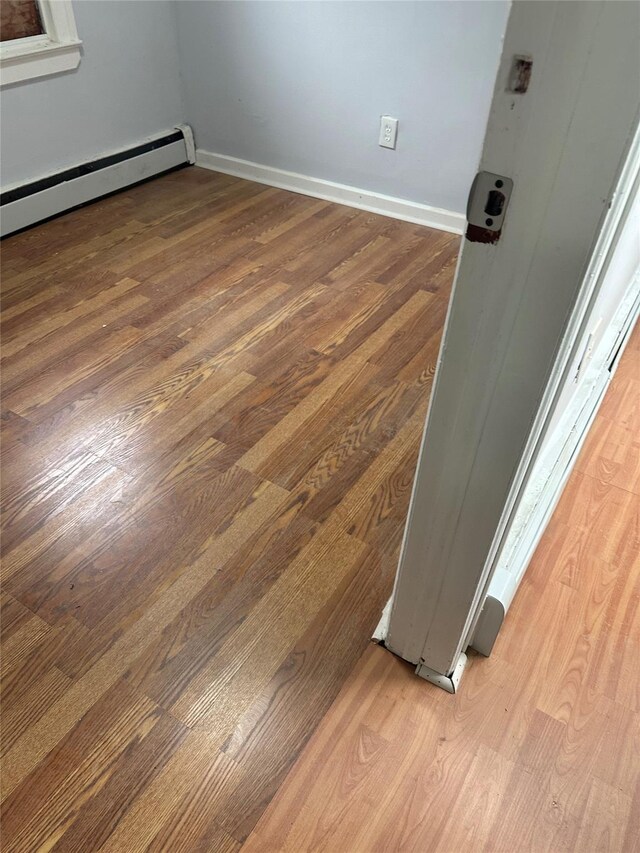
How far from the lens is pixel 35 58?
7.64ft

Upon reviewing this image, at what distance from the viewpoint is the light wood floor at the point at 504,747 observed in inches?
38.6

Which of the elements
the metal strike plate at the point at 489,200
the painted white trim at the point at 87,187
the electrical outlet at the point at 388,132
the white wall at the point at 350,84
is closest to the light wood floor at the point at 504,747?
the metal strike plate at the point at 489,200

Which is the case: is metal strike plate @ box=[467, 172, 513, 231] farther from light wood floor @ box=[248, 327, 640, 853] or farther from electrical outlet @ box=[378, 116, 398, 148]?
electrical outlet @ box=[378, 116, 398, 148]

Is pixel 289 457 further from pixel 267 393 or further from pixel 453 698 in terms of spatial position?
pixel 453 698

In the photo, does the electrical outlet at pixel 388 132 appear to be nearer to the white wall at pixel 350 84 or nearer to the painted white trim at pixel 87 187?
the white wall at pixel 350 84

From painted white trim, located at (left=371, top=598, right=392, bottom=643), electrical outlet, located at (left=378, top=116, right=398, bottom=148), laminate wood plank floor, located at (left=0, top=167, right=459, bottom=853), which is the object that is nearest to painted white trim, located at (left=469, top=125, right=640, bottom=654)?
painted white trim, located at (left=371, top=598, right=392, bottom=643)

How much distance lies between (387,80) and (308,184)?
607 millimetres

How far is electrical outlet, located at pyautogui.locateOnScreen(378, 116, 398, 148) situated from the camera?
254cm

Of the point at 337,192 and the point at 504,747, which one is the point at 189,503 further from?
the point at 337,192

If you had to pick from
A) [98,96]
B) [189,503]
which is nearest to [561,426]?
[189,503]

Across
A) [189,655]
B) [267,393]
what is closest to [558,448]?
[267,393]

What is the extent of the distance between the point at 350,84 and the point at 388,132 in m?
0.24

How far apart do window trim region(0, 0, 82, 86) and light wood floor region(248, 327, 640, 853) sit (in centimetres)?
241

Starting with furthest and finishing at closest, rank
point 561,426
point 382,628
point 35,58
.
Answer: point 35,58, point 561,426, point 382,628
